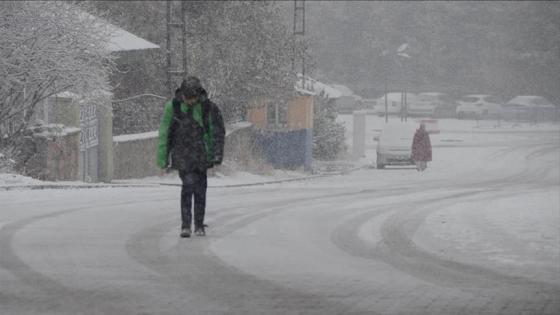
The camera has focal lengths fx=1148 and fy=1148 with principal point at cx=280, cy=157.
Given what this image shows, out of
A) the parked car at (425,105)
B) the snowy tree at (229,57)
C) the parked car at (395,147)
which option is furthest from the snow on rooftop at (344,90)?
the snowy tree at (229,57)

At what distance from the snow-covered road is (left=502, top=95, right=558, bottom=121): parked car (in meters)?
58.6

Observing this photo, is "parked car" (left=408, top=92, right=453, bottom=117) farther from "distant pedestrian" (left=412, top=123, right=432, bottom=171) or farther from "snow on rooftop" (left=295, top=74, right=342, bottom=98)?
"distant pedestrian" (left=412, top=123, right=432, bottom=171)

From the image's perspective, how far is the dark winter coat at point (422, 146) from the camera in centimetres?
3997

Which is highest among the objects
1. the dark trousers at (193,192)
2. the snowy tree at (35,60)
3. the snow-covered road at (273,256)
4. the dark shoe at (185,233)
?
the snowy tree at (35,60)

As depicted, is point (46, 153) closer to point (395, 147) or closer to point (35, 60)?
point (35, 60)

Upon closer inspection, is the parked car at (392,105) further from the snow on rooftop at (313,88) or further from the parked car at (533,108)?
the snow on rooftop at (313,88)

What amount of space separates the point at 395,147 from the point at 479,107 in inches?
1522

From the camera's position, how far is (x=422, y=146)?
4003 centimetres

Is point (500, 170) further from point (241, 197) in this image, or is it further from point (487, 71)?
point (487, 71)

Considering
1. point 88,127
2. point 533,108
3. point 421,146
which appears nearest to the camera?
point 88,127

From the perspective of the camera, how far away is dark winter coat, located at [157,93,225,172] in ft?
34.2

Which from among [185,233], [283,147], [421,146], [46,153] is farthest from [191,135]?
[283,147]

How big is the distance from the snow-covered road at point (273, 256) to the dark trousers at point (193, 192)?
0.83ft

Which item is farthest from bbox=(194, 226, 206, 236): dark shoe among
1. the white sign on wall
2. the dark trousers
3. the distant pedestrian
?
the distant pedestrian
